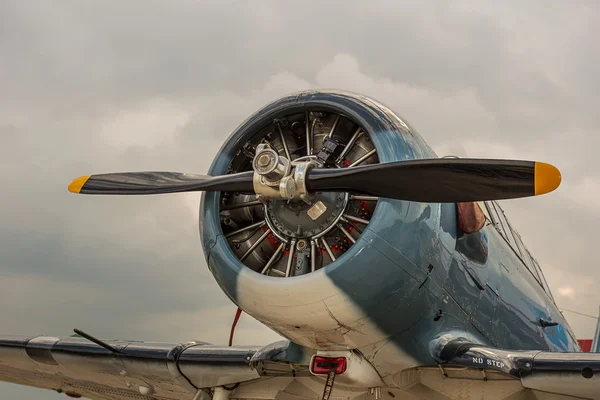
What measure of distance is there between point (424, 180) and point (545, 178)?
0.93m

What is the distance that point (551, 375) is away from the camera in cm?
609

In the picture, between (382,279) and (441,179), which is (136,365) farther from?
(441,179)

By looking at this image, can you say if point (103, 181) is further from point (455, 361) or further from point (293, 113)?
point (455, 361)

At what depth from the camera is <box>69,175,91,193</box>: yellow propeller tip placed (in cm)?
694

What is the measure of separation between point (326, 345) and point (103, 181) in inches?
110

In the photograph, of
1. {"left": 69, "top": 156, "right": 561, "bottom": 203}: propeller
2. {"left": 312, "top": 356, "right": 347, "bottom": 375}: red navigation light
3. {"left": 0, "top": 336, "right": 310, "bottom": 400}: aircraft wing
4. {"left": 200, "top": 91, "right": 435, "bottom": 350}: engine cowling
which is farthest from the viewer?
{"left": 0, "top": 336, "right": 310, "bottom": 400}: aircraft wing

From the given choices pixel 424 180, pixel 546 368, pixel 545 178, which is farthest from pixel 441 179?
pixel 546 368

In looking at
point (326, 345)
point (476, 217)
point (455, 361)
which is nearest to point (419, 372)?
point (455, 361)

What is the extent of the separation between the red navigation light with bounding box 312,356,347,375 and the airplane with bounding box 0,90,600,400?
10 millimetres

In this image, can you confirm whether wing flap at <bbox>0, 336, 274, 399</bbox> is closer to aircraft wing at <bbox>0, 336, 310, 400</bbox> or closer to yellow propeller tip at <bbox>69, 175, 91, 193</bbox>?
aircraft wing at <bbox>0, 336, 310, 400</bbox>

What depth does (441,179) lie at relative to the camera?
17.4 feet

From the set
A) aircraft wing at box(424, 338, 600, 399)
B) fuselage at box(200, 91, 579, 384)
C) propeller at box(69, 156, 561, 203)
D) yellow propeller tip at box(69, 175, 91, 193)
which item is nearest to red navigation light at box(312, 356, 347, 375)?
fuselage at box(200, 91, 579, 384)

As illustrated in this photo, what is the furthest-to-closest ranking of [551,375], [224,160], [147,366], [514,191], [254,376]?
1. [147,366]
2. [254,376]
3. [224,160]
4. [551,375]
5. [514,191]

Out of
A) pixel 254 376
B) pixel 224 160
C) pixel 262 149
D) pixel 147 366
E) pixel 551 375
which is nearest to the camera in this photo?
pixel 262 149
